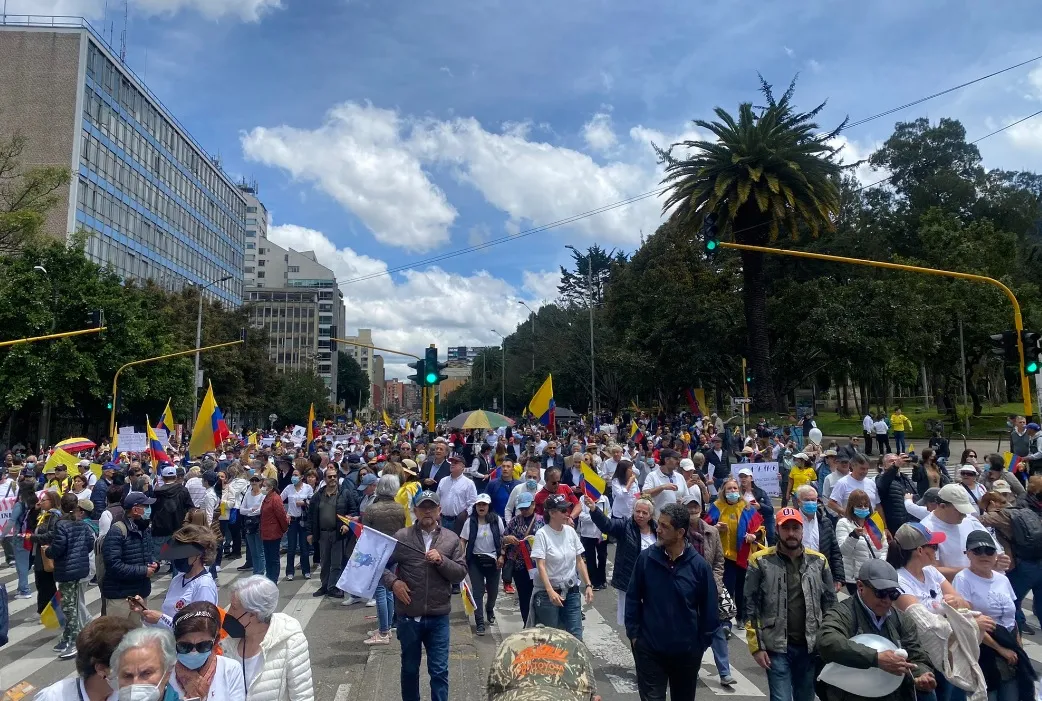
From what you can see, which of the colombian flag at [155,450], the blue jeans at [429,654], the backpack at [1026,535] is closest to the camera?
the blue jeans at [429,654]

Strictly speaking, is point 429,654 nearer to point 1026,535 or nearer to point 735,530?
point 735,530

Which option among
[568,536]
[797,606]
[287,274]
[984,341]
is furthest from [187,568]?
[287,274]

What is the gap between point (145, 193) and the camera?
58000mm

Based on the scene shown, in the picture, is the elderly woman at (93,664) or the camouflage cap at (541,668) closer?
the camouflage cap at (541,668)

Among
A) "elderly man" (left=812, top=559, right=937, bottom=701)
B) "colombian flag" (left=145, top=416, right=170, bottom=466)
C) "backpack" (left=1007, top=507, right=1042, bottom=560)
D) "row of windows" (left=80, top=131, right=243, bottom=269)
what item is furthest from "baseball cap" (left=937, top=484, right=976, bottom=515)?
"row of windows" (left=80, top=131, right=243, bottom=269)

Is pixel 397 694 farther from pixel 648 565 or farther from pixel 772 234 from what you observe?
pixel 772 234

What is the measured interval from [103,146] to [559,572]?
5527 cm

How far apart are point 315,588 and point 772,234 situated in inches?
1020

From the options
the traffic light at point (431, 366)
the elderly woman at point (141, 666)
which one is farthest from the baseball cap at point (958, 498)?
the traffic light at point (431, 366)

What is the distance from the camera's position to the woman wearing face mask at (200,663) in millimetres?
3324

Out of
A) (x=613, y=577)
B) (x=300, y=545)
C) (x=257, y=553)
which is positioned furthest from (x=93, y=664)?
(x=300, y=545)

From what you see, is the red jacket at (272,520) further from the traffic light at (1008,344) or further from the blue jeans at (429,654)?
the traffic light at (1008,344)

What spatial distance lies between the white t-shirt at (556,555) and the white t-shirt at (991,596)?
285 centimetres

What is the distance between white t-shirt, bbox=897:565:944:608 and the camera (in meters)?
4.73
